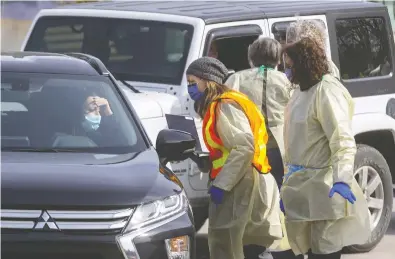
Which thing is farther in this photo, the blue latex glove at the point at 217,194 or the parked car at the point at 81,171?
the blue latex glove at the point at 217,194

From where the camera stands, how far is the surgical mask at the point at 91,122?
6.90 metres

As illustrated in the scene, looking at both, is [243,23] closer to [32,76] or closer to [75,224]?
[32,76]

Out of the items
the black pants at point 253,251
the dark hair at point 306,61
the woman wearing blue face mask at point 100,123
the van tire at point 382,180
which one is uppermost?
the dark hair at point 306,61

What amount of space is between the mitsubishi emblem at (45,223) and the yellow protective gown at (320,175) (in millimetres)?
1767

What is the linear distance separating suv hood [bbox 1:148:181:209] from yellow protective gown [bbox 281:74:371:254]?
0.89 meters

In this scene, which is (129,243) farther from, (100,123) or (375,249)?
(375,249)

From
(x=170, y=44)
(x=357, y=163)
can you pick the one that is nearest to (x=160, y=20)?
(x=170, y=44)

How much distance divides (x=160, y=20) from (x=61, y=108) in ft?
7.56

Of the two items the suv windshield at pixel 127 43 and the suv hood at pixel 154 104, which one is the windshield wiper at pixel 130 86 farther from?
the suv hood at pixel 154 104

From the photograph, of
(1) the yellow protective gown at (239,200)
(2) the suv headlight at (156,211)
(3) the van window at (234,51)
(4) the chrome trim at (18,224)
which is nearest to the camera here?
(4) the chrome trim at (18,224)

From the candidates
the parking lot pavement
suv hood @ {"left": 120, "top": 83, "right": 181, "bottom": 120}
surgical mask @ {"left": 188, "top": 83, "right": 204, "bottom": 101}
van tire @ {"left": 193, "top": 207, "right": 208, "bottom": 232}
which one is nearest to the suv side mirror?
surgical mask @ {"left": 188, "top": 83, "right": 204, "bottom": 101}

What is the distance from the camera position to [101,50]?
9555mm

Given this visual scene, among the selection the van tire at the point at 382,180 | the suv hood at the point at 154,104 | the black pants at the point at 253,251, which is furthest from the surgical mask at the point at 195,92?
the van tire at the point at 382,180

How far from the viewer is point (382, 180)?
9.62 m
